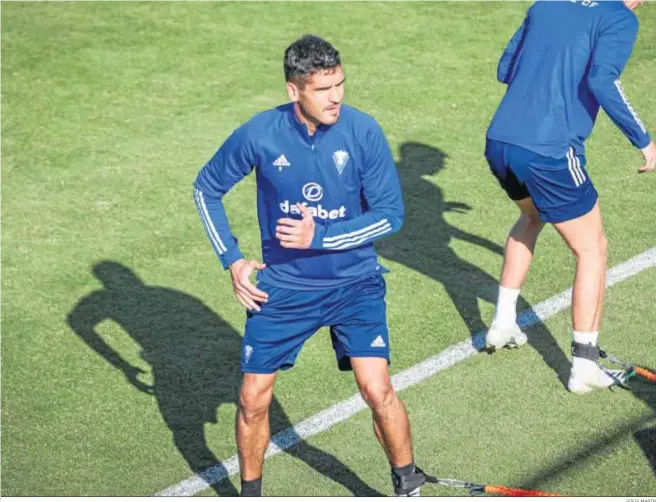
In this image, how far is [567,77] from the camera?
7.25 metres

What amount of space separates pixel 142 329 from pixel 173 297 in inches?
17.9

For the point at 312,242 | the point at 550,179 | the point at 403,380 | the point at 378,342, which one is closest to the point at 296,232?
the point at 312,242

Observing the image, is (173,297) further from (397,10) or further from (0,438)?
(397,10)

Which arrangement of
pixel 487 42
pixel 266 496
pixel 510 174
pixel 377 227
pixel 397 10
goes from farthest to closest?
pixel 397 10
pixel 487 42
pixel 510 174
pixel 266 496
pixel 377 227

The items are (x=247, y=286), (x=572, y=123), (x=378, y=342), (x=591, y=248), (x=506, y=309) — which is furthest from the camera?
(x=506, y=309)

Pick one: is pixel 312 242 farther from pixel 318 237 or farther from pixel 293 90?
pixel 293 90

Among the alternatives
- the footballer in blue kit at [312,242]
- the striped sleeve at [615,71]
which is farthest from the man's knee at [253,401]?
the striped sleeve at [615,71]

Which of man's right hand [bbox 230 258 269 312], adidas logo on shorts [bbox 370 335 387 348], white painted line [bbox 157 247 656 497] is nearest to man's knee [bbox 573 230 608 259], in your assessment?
white painted line [bbox 157 247 656 497]

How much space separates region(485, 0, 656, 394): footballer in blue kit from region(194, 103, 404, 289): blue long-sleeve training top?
4.65 ft

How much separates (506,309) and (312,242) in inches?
91.7

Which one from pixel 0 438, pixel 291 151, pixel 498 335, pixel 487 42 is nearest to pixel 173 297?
pixel 0 438

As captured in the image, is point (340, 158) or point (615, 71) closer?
point (340, 158)

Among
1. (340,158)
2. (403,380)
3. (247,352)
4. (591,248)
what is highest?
(340,158)

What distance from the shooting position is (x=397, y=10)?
13.8 m
